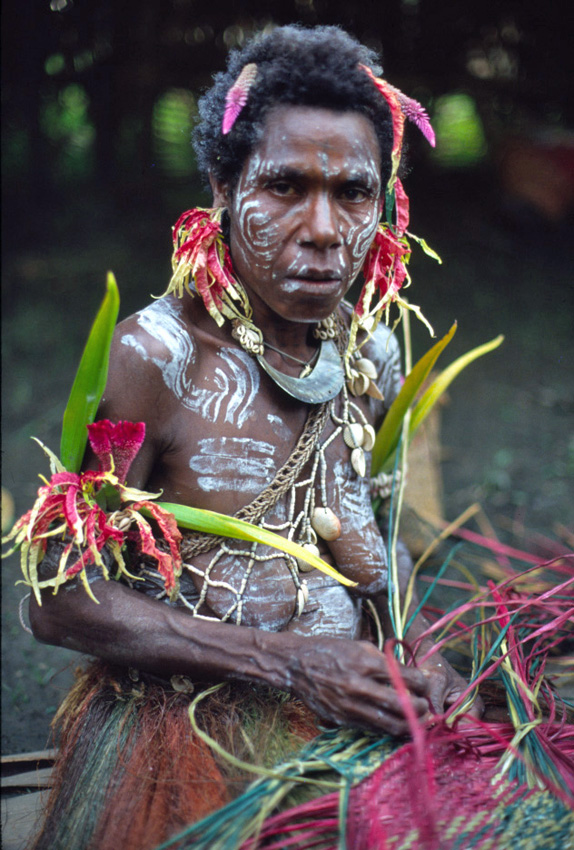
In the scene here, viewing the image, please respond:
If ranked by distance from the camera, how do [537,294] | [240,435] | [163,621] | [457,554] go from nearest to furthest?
[163,621] → [240,435] → [457,554] → [537,294]

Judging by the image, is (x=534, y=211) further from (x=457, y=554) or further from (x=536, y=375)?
(x=457, y=554)

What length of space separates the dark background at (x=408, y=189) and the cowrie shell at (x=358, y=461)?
1.69 m

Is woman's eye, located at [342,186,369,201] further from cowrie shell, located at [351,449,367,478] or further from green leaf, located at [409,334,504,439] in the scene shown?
green leaf, located at [409,334,504,439]

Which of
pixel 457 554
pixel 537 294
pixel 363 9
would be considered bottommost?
pixel 457 554

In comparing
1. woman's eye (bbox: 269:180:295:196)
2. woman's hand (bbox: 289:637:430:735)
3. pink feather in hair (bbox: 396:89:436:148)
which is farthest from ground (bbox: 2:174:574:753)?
pink feather in hair (bbox: 396:89:436:148)

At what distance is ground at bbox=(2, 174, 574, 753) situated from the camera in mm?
3383

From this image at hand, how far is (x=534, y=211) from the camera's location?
541 cm

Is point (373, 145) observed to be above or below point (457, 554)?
above

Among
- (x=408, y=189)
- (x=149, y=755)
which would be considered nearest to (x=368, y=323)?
(x=149, y=755)

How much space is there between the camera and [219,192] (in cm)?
172

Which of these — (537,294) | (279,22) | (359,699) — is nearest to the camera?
(359,699)

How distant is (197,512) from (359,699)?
48 centimetres

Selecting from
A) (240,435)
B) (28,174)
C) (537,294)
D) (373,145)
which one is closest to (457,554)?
(240,435)

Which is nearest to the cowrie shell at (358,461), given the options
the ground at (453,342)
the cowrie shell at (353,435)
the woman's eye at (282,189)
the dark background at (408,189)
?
the cowrie shell at (353,435)
